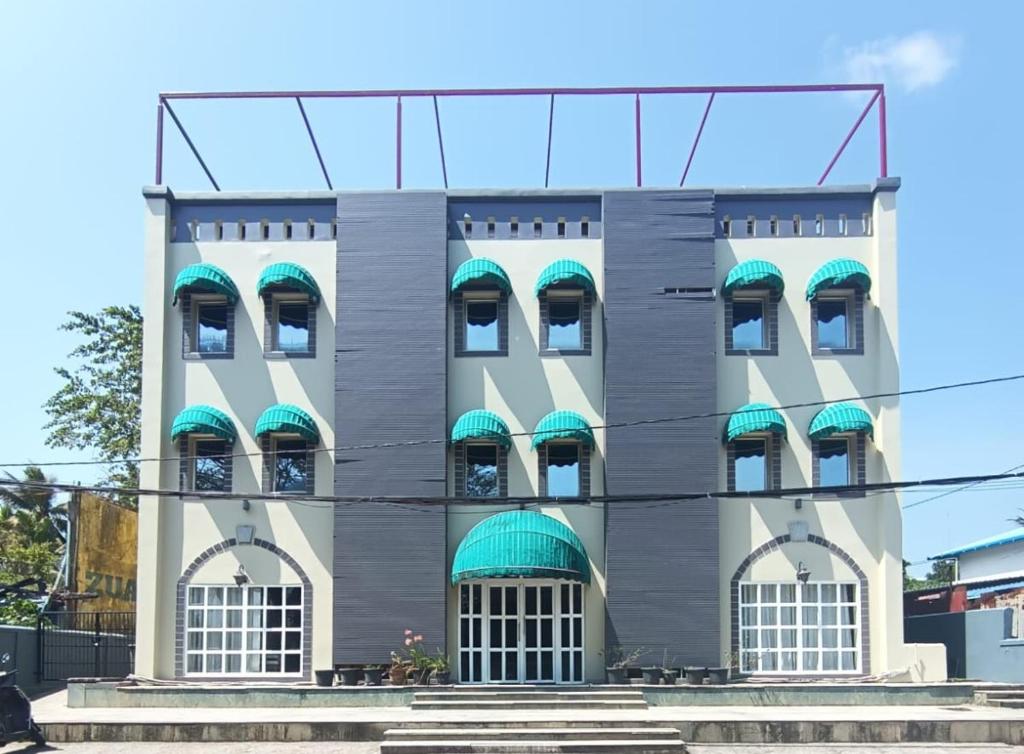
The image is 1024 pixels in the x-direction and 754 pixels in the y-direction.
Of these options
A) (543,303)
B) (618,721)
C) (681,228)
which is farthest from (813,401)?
(618,721)

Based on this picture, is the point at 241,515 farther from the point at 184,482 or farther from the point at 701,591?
the point at 701,591

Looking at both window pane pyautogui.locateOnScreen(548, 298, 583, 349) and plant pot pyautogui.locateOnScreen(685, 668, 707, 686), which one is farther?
window pane pyautogui.locateOnScreen(548, 298, 583, 349)

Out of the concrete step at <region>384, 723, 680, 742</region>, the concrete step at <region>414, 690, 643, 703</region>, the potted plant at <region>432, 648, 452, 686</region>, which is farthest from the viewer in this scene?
the potted plant at <region>432, 648, 452, 686</region>

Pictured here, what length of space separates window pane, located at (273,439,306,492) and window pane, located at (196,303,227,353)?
265cm

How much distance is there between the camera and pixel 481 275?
23.8 metres

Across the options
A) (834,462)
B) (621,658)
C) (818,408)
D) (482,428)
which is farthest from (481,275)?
(834,462)

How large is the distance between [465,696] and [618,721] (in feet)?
12.3

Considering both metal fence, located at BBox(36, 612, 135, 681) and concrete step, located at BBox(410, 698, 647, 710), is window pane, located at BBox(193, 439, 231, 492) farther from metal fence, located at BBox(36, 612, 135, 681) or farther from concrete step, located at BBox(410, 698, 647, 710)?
concrete step, located at BBox(410, 698, 647, 710)

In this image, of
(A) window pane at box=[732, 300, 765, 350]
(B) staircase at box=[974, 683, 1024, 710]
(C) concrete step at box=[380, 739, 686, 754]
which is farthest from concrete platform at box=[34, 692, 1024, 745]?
(A) window pane at box=[732, 300, 765, 350]

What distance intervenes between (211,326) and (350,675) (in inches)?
326

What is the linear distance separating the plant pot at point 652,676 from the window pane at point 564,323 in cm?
707

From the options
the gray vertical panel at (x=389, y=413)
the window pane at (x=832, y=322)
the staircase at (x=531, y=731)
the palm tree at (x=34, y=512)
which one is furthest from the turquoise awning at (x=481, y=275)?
the palm tree at (x=34, y=512)

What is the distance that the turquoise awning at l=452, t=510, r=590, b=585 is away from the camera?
861 inches

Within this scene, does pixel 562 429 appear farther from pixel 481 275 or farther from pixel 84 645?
pixel 84 645
